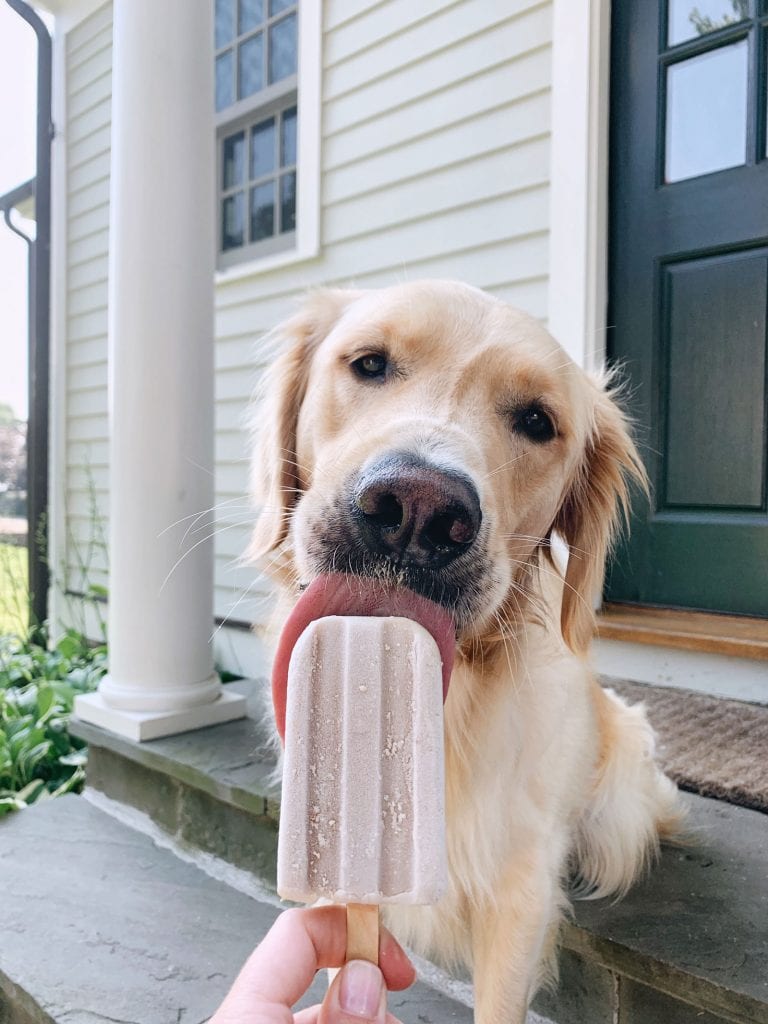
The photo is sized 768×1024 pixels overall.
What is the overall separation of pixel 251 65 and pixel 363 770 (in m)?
5.11

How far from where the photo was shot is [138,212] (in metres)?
2.59

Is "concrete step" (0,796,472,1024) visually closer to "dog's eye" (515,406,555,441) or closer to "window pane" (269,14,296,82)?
"dog's eye" (515,406,555,441)

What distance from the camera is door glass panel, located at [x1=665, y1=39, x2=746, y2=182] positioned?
289cm

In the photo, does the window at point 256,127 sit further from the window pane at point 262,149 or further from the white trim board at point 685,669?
the white trim board at point 685,669

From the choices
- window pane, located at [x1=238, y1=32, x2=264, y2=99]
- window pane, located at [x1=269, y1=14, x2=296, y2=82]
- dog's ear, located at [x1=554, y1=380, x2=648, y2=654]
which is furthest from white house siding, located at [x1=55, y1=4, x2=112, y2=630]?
dog's ear, located at [x1=554, y1=380, x2=648, y2=654]

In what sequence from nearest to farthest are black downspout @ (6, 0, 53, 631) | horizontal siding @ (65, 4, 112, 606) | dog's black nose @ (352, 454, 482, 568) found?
1. dog's black nose @ (352, 454, 482, 568)
2. horizontal siding @ (65, 4, 112, 606)
3. black downspout @ (6, 0, 53, 631)

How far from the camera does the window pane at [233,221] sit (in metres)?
4.99

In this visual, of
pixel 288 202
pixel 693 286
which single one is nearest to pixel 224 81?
pixel 288 202

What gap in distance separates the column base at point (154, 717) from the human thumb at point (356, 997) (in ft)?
6.06

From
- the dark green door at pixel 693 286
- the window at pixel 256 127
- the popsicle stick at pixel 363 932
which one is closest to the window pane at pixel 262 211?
the window at pixel 256 127

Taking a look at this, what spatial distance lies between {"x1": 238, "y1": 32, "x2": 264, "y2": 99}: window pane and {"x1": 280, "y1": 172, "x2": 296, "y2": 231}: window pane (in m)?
0.68

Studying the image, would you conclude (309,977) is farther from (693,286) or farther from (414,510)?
(693,286)

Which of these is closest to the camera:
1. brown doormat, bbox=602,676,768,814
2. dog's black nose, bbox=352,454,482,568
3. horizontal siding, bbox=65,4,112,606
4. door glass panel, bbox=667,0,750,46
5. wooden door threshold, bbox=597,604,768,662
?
dog's black nose, bbox=352,454,482,568

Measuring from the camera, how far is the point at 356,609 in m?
1.16
